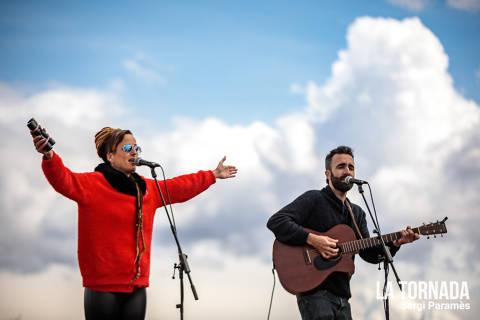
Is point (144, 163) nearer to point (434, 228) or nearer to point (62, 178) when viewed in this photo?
point (62, 178)

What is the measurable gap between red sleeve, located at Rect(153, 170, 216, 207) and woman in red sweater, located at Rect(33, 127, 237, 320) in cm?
33

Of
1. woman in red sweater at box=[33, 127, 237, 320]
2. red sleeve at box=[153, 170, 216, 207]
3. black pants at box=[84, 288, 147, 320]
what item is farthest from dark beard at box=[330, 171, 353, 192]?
black pants at box=[84, 288, 147, 320]

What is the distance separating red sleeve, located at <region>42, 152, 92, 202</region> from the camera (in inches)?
141

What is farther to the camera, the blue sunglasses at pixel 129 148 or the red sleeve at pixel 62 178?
the blue sunglasses at pixel 129 148

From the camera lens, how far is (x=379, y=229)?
453cm

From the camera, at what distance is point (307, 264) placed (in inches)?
193

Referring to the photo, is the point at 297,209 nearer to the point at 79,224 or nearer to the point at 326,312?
the point at 326,312

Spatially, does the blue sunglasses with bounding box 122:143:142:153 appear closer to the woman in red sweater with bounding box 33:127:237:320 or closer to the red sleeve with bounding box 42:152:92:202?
the woman in red sweater with bounding box 33:127:237:320

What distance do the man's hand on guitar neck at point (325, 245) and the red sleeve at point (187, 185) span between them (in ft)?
3.93

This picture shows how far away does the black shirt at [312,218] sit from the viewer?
16.2ft

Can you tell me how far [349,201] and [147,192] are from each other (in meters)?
2.32

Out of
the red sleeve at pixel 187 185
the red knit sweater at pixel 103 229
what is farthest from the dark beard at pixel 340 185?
the red knit sweater at pixel 103 229

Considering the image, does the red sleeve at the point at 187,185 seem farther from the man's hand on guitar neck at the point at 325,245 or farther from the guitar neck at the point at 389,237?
the guitar neck at the point at 389,237

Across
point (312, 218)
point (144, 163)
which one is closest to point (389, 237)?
point (312, 218)
